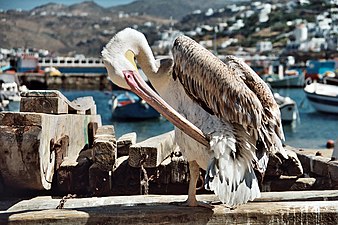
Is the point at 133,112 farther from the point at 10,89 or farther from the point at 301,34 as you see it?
the point at 301,34

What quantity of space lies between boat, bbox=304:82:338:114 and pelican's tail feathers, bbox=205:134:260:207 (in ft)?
120

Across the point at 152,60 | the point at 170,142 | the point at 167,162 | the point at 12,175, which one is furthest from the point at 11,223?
the point at 170,142

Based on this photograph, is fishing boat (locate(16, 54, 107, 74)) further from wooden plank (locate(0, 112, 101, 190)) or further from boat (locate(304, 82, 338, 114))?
wooden plank (locate(0, 112, 101, 190))

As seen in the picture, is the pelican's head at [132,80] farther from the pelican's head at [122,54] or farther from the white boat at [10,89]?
the white boat at [10,89]

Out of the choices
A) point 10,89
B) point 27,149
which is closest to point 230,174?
point 27,149

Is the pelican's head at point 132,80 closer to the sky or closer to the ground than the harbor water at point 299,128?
closer to the sky

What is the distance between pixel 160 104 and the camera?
15.2 ft

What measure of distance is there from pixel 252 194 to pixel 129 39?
156cm

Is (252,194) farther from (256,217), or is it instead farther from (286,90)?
(286,90)

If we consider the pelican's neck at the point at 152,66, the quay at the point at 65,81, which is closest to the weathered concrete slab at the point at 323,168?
the pelican's neck at the point at 152,66

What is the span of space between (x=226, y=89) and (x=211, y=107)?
0.67 feet

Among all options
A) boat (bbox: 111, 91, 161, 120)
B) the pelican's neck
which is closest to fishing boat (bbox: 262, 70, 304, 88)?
boat (bbox: 111, 91, 161, 120)

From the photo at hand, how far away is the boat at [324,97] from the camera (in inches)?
1592

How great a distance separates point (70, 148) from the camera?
7.42 meters
